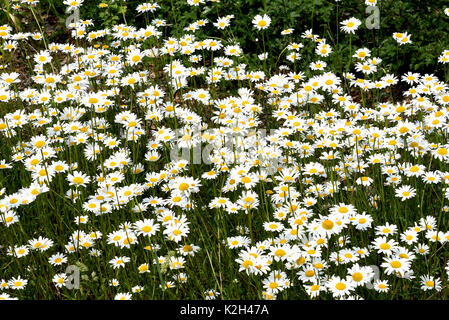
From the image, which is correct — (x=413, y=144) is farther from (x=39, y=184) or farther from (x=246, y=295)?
(x=39, y=184)

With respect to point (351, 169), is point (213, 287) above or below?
below

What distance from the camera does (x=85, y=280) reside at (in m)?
3.12

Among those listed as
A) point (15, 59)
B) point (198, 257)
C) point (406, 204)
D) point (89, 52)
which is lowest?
point (198, 257)

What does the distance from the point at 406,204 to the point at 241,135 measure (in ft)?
3.87

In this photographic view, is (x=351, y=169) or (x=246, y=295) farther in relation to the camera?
(x=351, y=169)

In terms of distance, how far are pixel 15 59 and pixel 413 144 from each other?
5379 mm

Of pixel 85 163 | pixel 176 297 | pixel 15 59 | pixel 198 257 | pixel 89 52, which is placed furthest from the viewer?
pixel 15 59

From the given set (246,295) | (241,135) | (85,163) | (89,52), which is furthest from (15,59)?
(246,295)

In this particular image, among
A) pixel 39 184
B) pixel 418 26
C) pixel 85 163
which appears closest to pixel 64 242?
pixel 39 184

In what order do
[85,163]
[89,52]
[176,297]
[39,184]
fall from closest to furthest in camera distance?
[176,297], [39,184], [85,163], [89,52]

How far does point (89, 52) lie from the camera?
5.03 metres

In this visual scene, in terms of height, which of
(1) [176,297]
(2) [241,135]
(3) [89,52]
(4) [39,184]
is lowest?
(1) [176,297]

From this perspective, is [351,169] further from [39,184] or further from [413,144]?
[39,184]

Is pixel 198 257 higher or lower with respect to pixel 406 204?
lower
